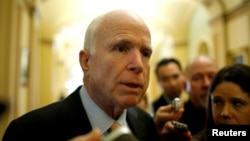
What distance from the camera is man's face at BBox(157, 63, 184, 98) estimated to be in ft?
11.7

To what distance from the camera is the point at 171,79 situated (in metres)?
3.58

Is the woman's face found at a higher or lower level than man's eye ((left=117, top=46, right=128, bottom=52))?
lower

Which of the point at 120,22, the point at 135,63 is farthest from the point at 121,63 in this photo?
the point at 120,22

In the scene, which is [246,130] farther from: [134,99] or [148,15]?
[148,15]

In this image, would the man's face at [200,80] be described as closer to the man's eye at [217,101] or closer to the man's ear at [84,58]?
the man's eye at [217,101]

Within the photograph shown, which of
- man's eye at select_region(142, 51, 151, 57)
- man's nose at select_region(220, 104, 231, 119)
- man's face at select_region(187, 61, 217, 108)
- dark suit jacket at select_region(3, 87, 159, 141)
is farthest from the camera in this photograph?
man's face at select_region(187, 61, 217, 108)

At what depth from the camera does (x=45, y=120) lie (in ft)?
4.21

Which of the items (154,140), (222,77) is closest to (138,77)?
(154,140)

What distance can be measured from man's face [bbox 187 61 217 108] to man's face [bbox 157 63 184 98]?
28.0 inches

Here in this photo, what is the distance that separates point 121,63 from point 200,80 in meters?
1.67

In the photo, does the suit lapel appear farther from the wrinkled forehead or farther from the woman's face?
the wrinkled forehead

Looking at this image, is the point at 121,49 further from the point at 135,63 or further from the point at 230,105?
the point at 230,105

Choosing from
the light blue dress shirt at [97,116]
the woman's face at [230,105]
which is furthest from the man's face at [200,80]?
the light blue dress shirt at [97,116]

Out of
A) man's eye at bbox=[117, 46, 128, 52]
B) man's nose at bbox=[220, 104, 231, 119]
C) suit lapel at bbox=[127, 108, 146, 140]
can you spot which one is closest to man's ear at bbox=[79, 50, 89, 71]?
man's eye at bbox=[117, 46, 128, 52]
